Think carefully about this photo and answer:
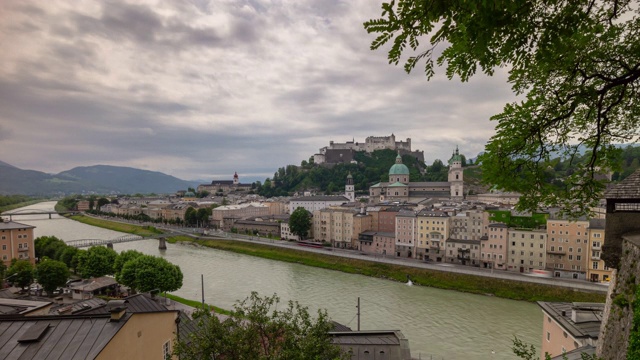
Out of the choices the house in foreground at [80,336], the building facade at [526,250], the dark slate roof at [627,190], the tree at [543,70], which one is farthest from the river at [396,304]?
the tree at [543,70]

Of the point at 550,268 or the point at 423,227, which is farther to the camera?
the point at 423,227

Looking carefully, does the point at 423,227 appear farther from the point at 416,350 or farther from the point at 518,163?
the point at 518,163

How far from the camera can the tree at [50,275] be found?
18.8 m

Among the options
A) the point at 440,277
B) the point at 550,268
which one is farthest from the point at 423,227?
the point at 550,268

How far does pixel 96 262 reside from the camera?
69.7 ft

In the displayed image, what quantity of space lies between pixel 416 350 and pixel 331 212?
2653 centimetres

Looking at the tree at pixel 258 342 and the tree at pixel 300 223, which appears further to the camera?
the tree at pixel 300 223

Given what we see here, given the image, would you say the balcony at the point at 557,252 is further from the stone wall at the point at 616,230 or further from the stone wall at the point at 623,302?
the stone wall at the point at 616,230

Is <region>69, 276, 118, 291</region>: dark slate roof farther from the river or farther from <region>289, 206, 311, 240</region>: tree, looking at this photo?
<region>289, 206, 311, 240</region>: tree

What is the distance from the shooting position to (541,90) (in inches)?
97.9

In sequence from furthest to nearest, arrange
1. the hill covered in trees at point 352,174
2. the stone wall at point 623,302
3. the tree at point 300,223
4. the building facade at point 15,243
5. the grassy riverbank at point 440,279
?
the hill covered in trees at point 352,174
the tree at point 300,223
the building facade at point 15,243
the grassy riverbank at point 440,279
the stone wall at point 623,302

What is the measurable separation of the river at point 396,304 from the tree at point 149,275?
9.01 ft

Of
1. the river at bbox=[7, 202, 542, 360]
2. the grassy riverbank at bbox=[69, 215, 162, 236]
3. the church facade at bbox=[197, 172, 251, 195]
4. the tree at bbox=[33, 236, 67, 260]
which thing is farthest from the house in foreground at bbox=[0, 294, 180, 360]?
the church facade at bbox=[197, 172, 251, 195]

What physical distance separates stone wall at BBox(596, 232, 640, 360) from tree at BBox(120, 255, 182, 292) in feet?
62.0
